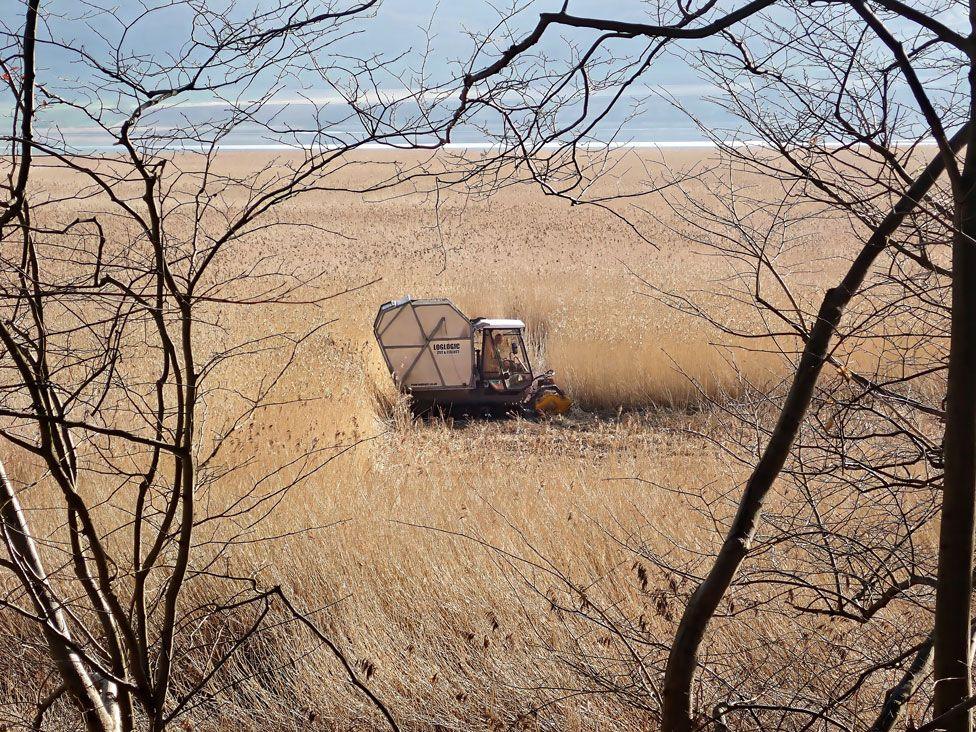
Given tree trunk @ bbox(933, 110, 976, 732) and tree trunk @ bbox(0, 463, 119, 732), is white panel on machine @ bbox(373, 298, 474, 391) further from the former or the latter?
tree trunk @ bbox(933, 110, 976, 732)

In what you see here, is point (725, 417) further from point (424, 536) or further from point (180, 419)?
point (180, 419)

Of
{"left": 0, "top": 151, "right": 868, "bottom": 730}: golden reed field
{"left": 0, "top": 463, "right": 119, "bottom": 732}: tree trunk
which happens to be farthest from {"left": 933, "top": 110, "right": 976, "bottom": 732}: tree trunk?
{"left": 0, "top": 463, "right": 119, "bottom": 732}: tree trunk

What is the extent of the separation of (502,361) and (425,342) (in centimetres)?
148

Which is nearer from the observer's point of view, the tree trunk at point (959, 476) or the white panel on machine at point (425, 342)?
the tree trunk at point (959, 476)

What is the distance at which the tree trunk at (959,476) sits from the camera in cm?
153

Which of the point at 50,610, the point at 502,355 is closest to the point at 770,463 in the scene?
the point at 50,610

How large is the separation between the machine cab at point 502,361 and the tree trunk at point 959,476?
1321 cm

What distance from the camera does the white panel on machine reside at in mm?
14422

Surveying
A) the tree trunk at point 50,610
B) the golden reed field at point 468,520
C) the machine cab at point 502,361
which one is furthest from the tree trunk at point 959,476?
the machine cab at point 502,361

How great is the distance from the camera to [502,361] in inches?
598

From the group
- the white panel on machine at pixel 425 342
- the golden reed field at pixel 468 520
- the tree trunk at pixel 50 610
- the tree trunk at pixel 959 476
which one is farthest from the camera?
the white panel on machine at pixel 425 342

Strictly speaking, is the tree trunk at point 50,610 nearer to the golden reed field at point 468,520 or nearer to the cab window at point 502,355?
the golden reed field at point 468,520

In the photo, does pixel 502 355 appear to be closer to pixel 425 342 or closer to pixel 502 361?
pixel 502 361

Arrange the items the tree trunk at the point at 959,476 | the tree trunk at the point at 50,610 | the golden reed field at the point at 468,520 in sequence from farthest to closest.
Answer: the golden reed field at the point at 468,520 → the tree trunk at the point at 50,610 → the tree trunk at the point at 959,476
